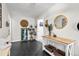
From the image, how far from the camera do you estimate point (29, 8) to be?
4.94 ft

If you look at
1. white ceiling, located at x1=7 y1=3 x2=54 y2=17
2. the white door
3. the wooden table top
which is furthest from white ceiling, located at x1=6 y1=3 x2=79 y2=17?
the wooden table top

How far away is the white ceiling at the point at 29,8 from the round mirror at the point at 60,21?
214mm

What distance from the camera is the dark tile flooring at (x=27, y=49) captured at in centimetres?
148

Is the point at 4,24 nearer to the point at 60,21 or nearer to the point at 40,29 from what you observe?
the point at 40,29

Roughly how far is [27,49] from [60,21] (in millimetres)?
639

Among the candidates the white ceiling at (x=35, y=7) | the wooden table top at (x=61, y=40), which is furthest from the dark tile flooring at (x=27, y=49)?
the white ceiling at (x=35, y=7)

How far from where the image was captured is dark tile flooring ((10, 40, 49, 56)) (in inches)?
58.1

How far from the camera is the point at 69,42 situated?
1.39 meters

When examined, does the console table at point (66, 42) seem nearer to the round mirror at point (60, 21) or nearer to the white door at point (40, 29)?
the white door at point (40, 29)

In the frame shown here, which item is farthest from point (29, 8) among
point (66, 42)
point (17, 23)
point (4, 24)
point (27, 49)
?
point (66, 42)

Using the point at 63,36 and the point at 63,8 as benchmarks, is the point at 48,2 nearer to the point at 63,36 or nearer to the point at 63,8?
the point at 63,8

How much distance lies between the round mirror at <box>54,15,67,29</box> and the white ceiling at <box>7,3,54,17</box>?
0.70ft

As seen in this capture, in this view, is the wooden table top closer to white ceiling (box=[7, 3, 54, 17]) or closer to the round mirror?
the round mirror

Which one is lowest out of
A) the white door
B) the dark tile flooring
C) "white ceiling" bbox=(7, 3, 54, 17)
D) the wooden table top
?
the dark tile flooring
